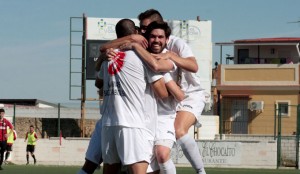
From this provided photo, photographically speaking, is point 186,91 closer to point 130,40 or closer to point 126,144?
point 130,40

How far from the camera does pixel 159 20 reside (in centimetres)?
934

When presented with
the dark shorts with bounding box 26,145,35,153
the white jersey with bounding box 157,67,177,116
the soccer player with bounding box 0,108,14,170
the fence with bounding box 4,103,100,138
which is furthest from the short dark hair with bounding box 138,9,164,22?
the fence with bounding box 4,103,100,138

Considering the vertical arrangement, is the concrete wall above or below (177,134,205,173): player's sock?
below

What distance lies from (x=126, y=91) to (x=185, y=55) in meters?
1.55

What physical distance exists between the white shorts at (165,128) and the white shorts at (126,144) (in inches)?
26.9

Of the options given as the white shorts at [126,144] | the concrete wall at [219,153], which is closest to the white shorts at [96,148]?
the white shorts at [126,144]

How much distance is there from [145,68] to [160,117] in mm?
1009

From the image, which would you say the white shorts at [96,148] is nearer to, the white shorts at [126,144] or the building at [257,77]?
the white shorts at [126,144]

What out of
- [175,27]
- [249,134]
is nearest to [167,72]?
[249,134]

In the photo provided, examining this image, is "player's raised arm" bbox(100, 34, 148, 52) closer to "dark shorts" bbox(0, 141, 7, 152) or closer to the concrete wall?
"dark shorts" bbox(0, 141, 7, 152)

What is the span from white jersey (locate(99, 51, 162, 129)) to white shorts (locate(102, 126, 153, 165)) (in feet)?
0.19

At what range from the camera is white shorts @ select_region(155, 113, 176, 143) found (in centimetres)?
935

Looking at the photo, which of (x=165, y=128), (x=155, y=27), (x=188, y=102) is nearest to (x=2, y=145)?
(x=188, y=102)

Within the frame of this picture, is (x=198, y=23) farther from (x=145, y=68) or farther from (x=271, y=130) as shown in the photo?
(x=145, y=68)
